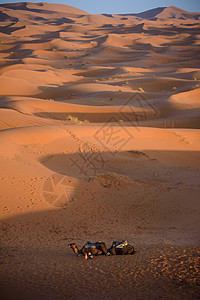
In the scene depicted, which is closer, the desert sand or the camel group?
the desert sand

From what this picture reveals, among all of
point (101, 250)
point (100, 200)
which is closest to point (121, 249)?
point (101, 250)

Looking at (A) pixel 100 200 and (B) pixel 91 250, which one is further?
(A) pixel 100 200

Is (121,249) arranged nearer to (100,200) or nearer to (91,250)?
(91,250)

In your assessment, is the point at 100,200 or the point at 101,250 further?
the point at 100,200

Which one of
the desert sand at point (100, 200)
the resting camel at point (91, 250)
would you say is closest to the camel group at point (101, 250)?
the resting camel at point (91, 250)

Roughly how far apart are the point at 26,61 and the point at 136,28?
50738 mm

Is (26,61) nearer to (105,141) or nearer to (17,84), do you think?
(17,84)

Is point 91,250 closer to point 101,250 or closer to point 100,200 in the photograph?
point 101,250

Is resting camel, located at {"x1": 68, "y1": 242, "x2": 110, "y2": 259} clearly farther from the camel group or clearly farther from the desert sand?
the desert sand

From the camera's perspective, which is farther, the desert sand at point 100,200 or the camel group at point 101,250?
the camel group at point 101,250

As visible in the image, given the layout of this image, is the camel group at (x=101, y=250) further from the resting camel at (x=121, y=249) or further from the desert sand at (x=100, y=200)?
the desert sand at (x=100, y=200)

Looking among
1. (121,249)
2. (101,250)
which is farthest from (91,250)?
(121,249)

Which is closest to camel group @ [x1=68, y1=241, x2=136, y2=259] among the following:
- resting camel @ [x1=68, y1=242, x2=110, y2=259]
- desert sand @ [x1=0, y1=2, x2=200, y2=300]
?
resting camel @ [x1=68, y1=242, x2=110, y2=259]

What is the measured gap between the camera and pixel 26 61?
4166 centimetres
